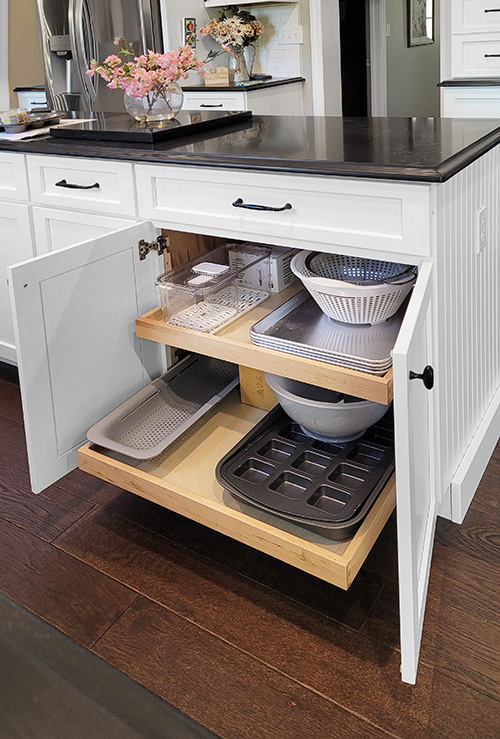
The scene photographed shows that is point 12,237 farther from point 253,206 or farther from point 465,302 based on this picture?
point 465,302

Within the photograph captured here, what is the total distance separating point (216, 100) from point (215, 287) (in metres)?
2.80

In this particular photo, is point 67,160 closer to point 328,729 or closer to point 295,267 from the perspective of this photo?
point 295,267

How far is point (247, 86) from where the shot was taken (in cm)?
416

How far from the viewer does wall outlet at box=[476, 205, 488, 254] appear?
1.70m

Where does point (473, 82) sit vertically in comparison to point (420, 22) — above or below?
below

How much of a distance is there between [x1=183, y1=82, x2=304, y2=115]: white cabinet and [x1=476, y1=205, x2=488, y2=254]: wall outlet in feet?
9.01

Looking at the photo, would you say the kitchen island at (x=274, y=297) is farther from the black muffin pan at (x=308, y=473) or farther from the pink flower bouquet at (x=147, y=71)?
the pink flower bouquet at (x=147, y=71)

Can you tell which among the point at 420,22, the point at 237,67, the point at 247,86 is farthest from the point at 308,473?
the point at 420,22

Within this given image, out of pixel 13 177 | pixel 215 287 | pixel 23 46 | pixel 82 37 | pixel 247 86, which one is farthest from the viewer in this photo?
pixel 23 46

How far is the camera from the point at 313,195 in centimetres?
155

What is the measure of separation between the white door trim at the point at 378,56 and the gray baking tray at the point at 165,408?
15.2 ft

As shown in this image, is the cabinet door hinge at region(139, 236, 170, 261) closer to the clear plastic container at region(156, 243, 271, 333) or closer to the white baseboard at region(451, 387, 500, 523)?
the clear plastic container at region(156, 243, 271, 333)

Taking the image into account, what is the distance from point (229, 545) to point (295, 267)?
0.72 m

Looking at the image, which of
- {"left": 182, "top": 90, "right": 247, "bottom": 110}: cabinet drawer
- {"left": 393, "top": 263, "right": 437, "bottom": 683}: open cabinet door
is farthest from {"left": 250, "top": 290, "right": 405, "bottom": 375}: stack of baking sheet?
{"left": 182, "top": 90, "right": 247, "bottom": 110}: cabinet drawer
